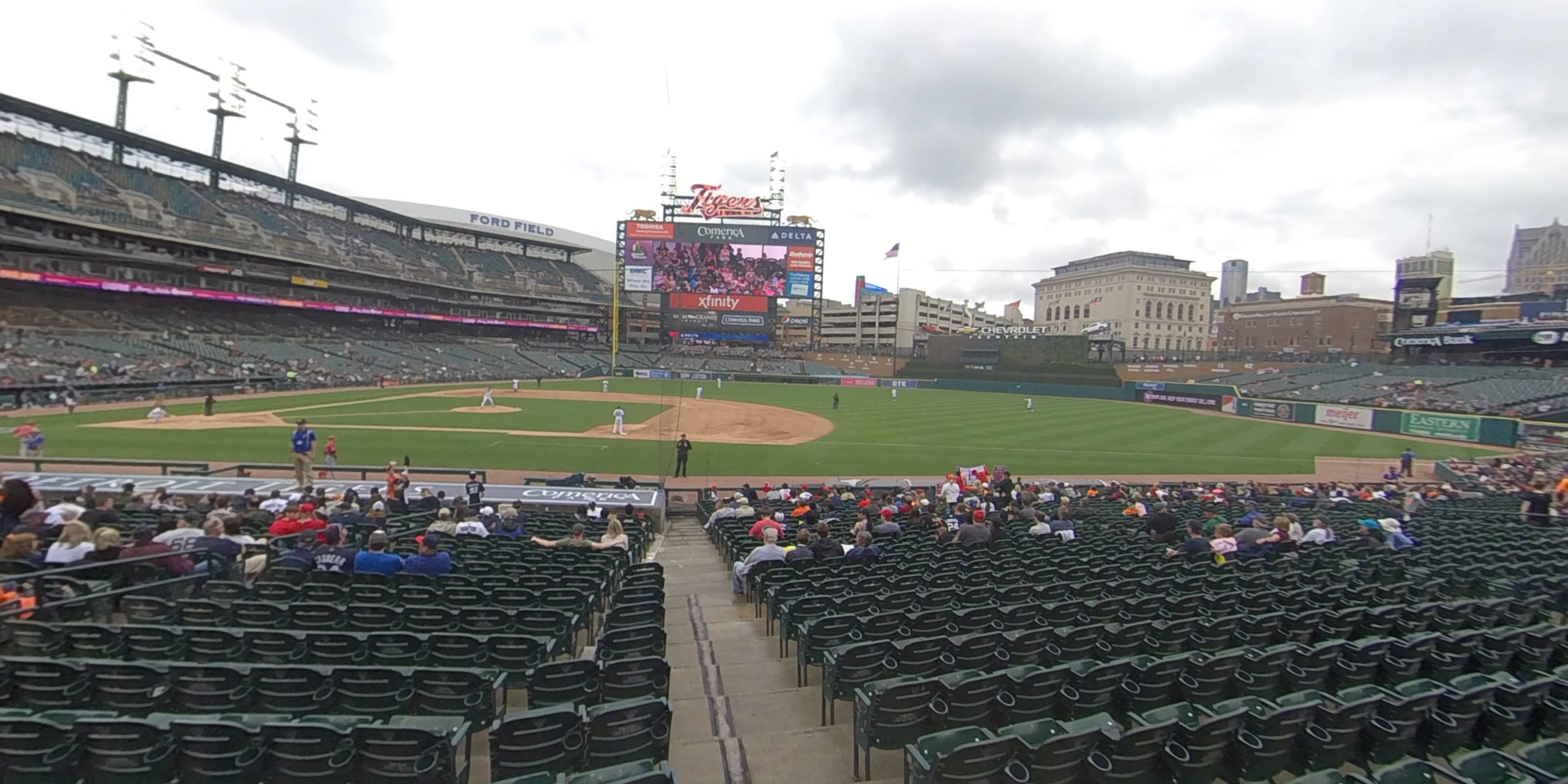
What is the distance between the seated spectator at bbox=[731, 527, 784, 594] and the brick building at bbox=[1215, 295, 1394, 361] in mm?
100096

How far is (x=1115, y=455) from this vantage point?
3052cm

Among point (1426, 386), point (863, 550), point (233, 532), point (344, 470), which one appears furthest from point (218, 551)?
point (1426, 386)

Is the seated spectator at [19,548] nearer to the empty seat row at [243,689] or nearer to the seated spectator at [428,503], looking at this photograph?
the empty seat row at [243,689]

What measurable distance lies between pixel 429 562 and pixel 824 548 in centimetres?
494

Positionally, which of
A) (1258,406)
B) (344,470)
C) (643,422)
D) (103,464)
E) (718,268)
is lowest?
(344,470)

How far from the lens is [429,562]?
25.6ft

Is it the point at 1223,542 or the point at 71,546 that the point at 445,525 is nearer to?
the point at 71,546

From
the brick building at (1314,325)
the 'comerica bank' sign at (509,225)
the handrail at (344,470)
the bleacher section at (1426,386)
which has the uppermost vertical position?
the 'comerica bank' sign at (509,225)

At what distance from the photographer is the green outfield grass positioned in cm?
2402

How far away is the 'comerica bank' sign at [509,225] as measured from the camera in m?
94.8

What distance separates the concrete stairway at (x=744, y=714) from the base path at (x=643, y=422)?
52.9 feet

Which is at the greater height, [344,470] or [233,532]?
[233,532]

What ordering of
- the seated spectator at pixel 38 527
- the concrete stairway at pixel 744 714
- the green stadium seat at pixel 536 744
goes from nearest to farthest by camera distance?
the green stadium seat at pixel 536 744
the concrete stairway at pixel 744 714
the seated spectator at pixel 38 527

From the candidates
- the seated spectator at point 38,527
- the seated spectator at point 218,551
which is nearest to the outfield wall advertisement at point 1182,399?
the seated spectator at point 218,551
